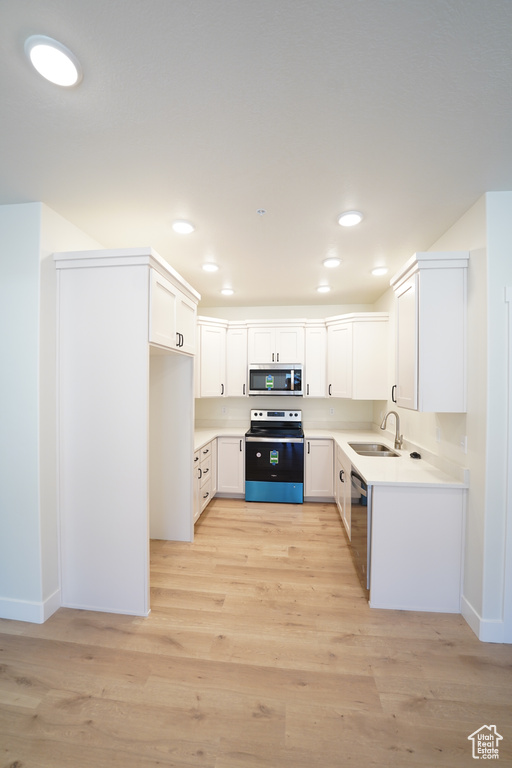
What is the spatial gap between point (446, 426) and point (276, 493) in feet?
7.68

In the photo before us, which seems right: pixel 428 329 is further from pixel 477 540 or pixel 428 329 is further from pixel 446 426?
pixel 477 540

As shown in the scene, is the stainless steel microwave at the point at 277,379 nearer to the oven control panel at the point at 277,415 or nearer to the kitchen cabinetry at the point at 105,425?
the oven control panel at the point at 277,415

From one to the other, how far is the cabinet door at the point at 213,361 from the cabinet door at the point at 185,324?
119cm

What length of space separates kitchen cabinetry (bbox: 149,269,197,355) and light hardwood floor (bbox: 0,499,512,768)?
1.89m

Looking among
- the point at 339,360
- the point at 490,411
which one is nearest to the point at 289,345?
the point at 339,360

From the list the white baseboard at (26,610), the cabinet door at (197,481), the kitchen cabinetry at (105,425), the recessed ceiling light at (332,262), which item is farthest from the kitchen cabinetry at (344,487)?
the white baseboard at (26,610)

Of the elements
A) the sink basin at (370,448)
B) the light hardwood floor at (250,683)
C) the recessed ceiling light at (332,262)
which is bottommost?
the light hardwood floor at (250,683)

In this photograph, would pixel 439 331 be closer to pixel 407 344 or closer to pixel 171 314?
pixel 407 344

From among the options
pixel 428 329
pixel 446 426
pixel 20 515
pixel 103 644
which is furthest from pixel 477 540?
pixel 20 515

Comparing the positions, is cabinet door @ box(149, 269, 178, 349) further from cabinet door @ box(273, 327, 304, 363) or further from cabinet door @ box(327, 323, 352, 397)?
cabinet door @ box(327, 323, 352, 397)

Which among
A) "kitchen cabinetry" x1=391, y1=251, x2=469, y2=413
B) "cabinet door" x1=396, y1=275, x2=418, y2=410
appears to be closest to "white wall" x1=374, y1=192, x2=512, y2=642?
"kitchen cabinetry" x1=391, y1=251, x2=469, y2=413

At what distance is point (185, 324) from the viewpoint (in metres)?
2.68

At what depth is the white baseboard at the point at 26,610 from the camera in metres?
1.98
